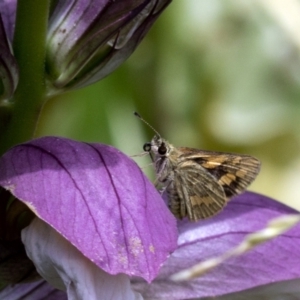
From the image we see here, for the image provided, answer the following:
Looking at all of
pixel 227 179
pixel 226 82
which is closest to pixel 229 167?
pixel 227 179

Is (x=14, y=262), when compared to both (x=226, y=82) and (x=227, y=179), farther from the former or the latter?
(x=226, y=82)

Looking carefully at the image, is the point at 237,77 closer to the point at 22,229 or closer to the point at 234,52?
the point at 234,52

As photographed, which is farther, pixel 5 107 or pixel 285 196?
pixel 285 196

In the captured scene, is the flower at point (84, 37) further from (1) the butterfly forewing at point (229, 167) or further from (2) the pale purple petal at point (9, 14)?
(1) the butterfly forewing at point (229, 167)

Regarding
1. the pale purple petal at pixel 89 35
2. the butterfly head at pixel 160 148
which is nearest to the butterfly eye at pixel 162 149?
the butterfly head at pixel 160 148

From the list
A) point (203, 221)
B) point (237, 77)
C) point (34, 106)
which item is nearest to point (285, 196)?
point (237, 77)

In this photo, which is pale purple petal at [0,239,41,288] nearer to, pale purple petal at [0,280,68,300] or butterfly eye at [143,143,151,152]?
pale purple petal at [0,280,68,300]
